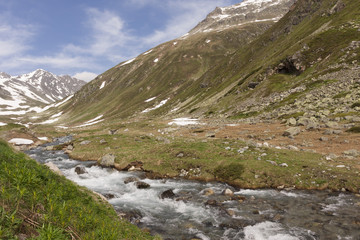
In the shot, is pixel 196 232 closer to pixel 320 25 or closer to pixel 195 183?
pixel 195 183

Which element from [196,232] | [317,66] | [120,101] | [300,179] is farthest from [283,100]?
[120,101]

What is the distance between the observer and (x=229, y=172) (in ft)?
77.6

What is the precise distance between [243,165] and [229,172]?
1.81m

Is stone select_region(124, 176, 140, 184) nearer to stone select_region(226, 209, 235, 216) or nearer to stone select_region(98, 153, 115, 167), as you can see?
stone select_region(98, 153, 115, 167)

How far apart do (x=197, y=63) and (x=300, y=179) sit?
611 ft

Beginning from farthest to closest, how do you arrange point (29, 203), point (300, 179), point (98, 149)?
point (98, 149) < point (300, 179) < point (29, 203)

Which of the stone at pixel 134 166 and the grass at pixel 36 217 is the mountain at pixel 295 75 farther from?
the grass at pixel 36 217

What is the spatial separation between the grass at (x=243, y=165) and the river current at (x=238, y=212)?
139 centimetres

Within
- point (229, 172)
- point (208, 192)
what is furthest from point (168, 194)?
point (229, 172)

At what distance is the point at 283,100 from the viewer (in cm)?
6216

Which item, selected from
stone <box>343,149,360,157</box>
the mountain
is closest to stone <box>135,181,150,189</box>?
stone <box>343,149,360,157</box>

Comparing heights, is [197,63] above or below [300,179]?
above

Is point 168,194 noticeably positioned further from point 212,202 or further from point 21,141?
point 21,141

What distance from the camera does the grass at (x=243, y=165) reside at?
20062 mm
